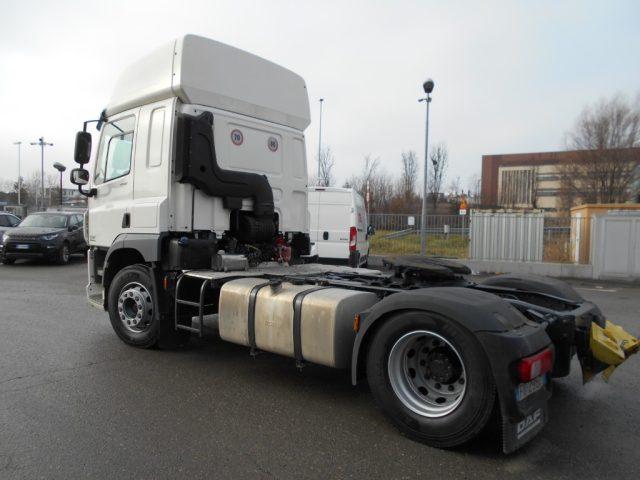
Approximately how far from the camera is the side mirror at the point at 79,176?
20.5 feet

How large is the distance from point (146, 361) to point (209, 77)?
125 inches

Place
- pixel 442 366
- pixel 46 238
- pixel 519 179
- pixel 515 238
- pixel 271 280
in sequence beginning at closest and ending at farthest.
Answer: pixel 442 366 < pixel 271 280 < pixel 515 238 < pixel 46 238 < pixel 519 179

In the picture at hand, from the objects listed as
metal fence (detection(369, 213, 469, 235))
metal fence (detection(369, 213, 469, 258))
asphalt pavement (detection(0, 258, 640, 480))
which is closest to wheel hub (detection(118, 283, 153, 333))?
asphalt pavement (detection(0, 258, 640, 480))

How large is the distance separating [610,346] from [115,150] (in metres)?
5.67

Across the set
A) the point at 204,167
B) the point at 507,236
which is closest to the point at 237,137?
the point at 204,167

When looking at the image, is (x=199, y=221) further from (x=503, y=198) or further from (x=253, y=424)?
(x=503, y=198)

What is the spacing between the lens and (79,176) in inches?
247

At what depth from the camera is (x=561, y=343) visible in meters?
3.47

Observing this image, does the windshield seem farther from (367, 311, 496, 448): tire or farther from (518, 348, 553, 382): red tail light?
(518, 348, 553, 382): red tail light

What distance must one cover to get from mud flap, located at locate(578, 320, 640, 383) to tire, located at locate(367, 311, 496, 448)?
105 cm

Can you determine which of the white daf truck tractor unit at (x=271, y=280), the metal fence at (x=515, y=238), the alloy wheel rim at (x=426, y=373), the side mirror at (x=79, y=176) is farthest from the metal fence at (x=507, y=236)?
the alloy wheel rim at (x=426, y=373)

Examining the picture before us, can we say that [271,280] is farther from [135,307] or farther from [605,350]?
[605,350]

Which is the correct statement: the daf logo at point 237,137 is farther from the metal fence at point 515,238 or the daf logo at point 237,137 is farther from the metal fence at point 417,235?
the metal fence at point 417,235

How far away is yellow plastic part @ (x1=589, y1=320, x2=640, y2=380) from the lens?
3.42 m
